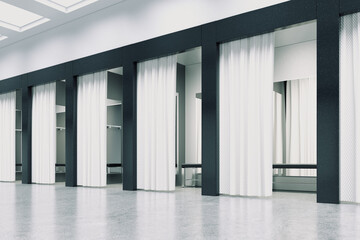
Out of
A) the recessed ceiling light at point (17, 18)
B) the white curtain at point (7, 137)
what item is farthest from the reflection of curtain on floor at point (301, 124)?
the white curtain at point (7, 137)

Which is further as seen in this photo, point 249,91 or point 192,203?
point 249,91

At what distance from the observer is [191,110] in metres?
19.4

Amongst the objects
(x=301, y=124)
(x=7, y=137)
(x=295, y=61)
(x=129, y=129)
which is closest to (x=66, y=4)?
(x=129, y=129)

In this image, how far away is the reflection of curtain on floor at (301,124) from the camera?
18.5m

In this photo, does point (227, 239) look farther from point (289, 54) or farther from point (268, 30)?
point (289, 54)

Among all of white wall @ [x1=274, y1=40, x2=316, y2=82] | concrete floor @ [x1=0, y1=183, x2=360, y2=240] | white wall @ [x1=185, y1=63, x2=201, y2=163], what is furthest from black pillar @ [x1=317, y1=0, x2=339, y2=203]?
white wall @ [x1=185, y1=63, x2=201, y2=163]

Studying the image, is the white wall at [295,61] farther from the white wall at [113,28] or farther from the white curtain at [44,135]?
the white curtain at [44,135]

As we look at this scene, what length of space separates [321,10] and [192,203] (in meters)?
6.43

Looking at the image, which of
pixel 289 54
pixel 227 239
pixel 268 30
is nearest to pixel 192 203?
pixel 227 239

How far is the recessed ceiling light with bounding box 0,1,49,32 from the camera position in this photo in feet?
54.3

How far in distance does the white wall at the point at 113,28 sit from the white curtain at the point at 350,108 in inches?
95.7

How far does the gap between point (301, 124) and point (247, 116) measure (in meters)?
8.26

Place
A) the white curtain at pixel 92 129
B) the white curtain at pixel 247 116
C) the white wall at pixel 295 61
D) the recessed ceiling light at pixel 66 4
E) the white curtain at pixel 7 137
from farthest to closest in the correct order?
the white curtain at pixel 7 137, the white wall at pixel 295 61, the white curtain at pixel 92 129, the recessed ceiling light at pixel 66 4, the white curtain at pixel 247 116

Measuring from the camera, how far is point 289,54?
56.3 feet
